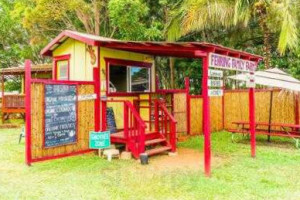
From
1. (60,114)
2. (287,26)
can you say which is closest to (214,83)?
(60,114)

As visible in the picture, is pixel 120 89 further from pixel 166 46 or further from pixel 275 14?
pixel 275 14

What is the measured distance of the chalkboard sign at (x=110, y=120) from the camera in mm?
9297

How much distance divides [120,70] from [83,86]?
157 cm

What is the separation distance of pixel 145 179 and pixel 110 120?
308 centimetres

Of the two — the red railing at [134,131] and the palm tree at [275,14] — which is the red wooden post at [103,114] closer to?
the red railing at [134,131]

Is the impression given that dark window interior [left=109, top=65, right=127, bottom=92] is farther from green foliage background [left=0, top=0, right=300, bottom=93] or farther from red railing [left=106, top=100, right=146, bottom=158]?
green foliage background [left=0, top=0, right=300, bottom=93]

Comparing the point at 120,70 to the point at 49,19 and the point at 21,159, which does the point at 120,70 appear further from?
the point at 49,19

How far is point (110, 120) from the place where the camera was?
9.38m

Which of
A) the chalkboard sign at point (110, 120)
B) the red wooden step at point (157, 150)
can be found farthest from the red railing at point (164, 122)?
the chalkboard sign at point (110, 120)

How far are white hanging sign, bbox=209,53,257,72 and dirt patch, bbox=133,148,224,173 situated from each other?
2.27m

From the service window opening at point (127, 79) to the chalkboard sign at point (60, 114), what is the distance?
1.41 meters

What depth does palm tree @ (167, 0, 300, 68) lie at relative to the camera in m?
10.9

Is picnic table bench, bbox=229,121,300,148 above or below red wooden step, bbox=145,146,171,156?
above

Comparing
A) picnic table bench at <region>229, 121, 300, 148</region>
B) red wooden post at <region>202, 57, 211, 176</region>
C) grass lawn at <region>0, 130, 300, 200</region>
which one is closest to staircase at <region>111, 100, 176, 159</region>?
grass lawn at <region>0, 130, 300, 200</region>
